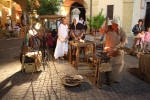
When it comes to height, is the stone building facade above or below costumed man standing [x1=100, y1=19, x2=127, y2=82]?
above

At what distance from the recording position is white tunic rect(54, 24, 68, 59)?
696 centimetres

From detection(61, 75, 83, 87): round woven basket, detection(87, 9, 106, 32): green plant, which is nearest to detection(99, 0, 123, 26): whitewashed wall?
detection(87, 9, 106, 32): green plant

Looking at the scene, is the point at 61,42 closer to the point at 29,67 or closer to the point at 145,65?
the point at 29,67

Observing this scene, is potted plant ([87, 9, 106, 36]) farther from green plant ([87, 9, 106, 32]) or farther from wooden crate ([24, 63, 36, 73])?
wooden crate ([24, 63, 36, 73])

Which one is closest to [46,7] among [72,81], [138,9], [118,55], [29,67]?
[29,67]

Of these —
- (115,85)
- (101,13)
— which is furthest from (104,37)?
(101,13)

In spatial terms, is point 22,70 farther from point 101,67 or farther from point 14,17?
point 14,17

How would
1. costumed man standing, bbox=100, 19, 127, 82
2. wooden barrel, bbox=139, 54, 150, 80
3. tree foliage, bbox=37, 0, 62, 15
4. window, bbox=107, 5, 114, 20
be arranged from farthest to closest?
1. window, bbox=107, 5, 114, 20
2. tree foliage, bbox=37, 0, 62, 15
3. wooden barrel, bbox=139, 54, 150, 80
4. costumed man standing, bbox=100, 19, 127, 82

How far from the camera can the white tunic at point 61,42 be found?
22.8 feet

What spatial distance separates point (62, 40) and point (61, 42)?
148mm

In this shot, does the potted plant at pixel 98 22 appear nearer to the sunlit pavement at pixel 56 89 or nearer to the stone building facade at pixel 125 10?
the stone building facade at pixel 125 10

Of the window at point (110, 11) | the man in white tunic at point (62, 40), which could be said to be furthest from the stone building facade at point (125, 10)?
the man in white tunic at point (62, 40)

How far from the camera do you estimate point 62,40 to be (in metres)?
7.04

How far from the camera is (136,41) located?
830 centimetres
